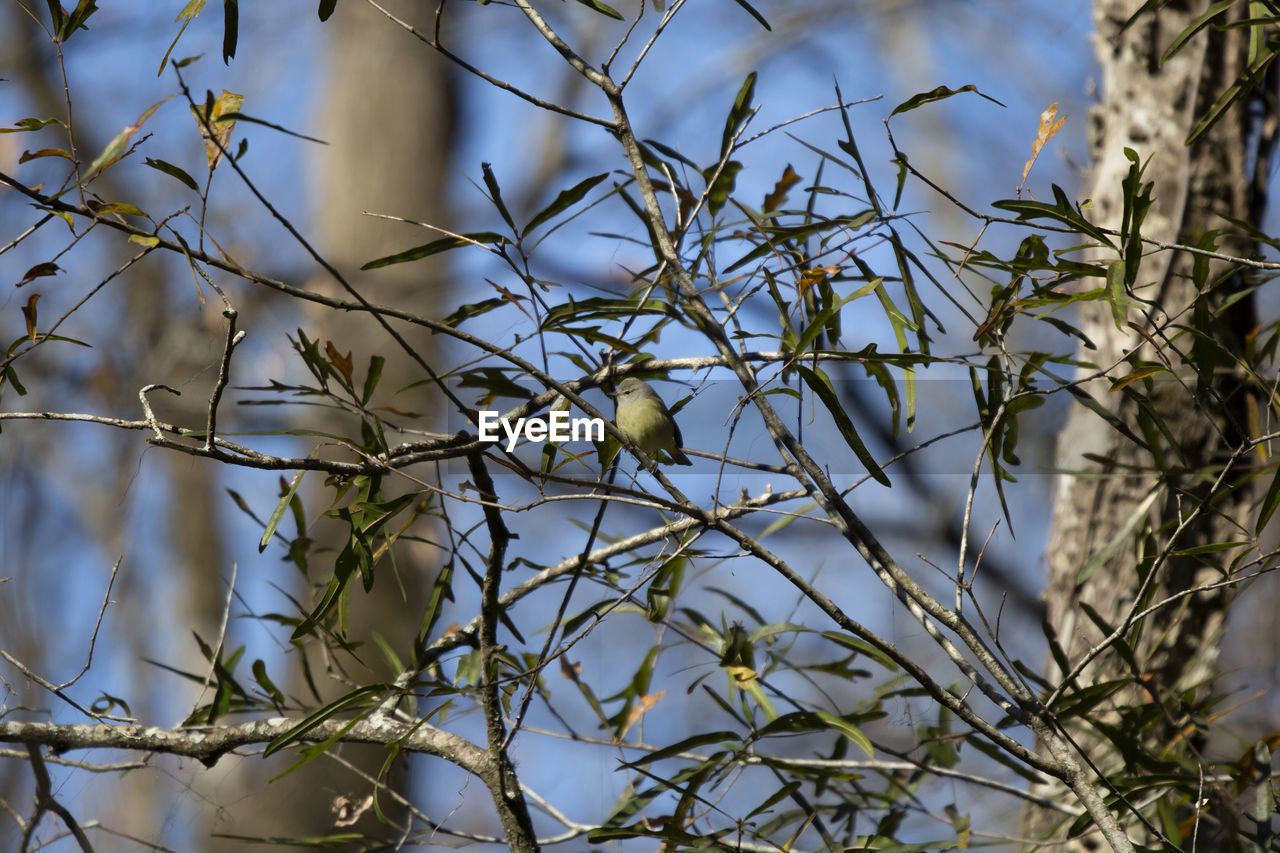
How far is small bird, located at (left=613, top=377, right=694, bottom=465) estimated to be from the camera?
1636 millimetres

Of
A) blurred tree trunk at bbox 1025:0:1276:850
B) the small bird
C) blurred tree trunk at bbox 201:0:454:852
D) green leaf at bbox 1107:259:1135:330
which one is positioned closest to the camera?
green leaf at bbox 1107:259:1135:330

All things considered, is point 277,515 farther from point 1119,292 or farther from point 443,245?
point 1119,292

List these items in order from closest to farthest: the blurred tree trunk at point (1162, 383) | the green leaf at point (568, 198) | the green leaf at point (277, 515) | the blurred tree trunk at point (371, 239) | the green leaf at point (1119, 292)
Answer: the green leaf at point (1119, 292) < the green leaf at point (277, 515) < the green leaf at point (568, 198) < the blurred tree trunk at point (1162, 383) < the blurred tree trunk at point (371, 239)

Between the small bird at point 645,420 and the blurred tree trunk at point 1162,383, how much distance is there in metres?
1.02

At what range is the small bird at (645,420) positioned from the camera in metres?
1.64

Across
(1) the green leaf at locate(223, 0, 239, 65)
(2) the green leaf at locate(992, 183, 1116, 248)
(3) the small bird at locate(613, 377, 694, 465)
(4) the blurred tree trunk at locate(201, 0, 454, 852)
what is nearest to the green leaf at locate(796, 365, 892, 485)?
(2) the green leaf at locate(992, 183, 1116, 248)

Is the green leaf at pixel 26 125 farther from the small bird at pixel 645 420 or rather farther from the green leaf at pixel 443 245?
the small bird at pixel 645 420

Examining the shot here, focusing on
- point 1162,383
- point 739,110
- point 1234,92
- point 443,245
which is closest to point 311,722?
point 443,245

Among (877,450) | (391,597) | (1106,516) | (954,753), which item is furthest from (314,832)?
(1106,516)

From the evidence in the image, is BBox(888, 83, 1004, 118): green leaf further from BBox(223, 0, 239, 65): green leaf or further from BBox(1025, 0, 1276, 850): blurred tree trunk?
BBox(1025, 0, 1276, 850): blurred tree trunk

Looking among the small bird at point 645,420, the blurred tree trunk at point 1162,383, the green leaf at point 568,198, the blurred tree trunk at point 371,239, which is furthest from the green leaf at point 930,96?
the blurred tree trunk at point 371,239

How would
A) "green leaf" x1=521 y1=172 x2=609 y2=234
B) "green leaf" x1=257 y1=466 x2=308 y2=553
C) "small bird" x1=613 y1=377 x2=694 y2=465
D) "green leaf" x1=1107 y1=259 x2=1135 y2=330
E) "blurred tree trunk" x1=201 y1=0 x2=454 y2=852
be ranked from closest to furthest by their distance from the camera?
1. "green leaf" x1=1107 y1=259 x2=1135 y2=330
2. "green leaf" x1=257 y1=466 x2=308 y2=553
3. "green leaf" x1=521 y1=172 x2=609 y2=234
4. "small bird" x1=613 y1=377 x2=694 y2=465
5. "blurred tree trunk" x1=201 y1=0 x2=454 y2=852

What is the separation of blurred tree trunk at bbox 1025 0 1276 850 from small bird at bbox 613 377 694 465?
1.02 meters

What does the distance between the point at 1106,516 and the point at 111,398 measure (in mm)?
3679
